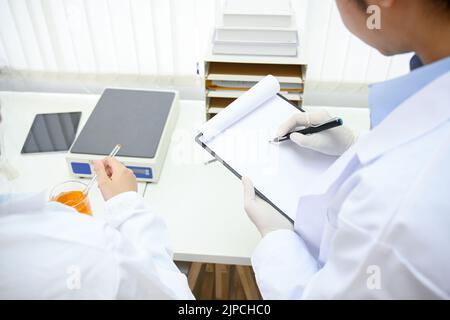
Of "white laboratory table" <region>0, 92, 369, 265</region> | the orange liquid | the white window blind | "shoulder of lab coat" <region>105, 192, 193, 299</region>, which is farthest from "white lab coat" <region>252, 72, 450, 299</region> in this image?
the white window blind

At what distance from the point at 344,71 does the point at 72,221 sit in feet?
3.89

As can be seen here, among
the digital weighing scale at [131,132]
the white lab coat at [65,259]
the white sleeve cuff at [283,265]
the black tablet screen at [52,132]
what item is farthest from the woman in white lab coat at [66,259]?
the black tablet screen at [52,132]

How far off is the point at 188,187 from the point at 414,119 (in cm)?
71

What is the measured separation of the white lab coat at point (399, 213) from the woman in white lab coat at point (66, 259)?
0.29m

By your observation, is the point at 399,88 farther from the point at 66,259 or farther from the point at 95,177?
the point at 95,177

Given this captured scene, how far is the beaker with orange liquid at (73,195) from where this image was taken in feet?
3.09

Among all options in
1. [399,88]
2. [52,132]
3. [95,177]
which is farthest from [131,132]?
[399,88]

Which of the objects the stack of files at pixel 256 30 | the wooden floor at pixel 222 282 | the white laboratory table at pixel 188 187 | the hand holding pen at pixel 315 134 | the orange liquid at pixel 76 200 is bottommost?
the wooden floor at pixel 222 282

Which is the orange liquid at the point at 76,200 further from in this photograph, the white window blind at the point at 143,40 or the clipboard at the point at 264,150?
the white window blind at the point at 143,40

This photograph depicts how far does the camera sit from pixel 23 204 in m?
0.56

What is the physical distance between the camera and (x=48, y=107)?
141cm
